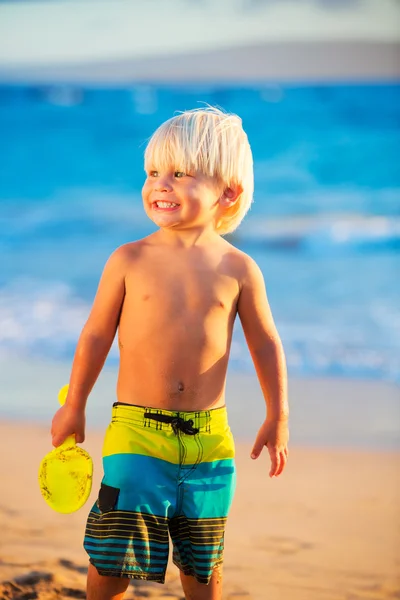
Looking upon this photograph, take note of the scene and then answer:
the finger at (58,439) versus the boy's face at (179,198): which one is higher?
the boy's face at (179,198)

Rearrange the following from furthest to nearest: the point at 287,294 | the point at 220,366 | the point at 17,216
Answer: the point at 17,216 → the point at 287,294 → the point at 220,366

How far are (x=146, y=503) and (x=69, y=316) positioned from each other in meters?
5.49

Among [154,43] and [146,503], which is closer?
[146,503]

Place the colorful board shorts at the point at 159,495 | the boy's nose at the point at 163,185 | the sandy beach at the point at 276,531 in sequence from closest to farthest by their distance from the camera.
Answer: the colorful board shorts at the point at 159,495 < the boy's nose at the point at 163,185 < the sandy beach at the point at 276,531

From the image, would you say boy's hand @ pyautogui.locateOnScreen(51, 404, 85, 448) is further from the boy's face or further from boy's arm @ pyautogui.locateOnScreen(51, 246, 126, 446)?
the boy's face

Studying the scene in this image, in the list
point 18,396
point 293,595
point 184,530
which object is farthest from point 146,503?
point 18,396

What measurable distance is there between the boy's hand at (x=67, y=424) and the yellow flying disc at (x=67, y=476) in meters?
0.02

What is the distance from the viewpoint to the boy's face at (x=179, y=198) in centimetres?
245

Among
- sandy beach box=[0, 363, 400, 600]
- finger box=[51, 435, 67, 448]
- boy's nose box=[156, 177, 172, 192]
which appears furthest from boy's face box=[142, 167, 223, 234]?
sandy beach box=[0, 363, 400, 600]

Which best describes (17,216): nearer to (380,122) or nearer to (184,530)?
(380,122)

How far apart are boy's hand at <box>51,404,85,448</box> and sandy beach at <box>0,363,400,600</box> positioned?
76cm

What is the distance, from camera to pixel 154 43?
1491 cm

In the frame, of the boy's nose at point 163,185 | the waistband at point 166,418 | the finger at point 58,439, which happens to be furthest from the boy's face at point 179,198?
the finger at point 58,439

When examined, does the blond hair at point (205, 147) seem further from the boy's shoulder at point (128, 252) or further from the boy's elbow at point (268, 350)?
the boy's elbow at point (268, 350)
